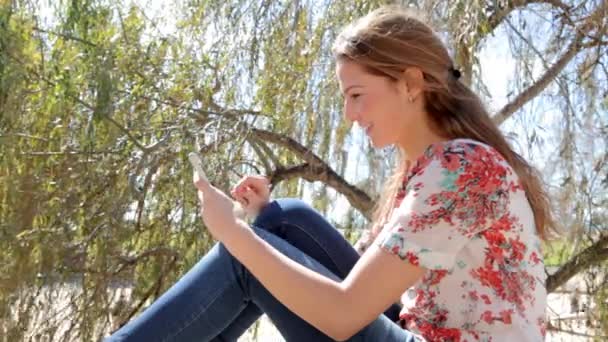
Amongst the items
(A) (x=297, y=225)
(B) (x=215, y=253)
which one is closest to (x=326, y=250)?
(A) (x=297, y=225)

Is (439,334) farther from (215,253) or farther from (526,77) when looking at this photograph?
(526,77)

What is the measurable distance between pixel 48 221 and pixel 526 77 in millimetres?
1639

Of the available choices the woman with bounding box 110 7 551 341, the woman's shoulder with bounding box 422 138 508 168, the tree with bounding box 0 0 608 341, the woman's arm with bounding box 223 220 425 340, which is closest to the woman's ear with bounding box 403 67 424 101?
the woman with bounding box 110 7 551 341

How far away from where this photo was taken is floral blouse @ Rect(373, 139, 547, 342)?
121 cm

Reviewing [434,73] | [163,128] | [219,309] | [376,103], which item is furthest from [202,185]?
[163,128]

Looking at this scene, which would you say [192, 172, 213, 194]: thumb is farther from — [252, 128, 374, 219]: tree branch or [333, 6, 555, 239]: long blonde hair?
[252, 128, 374, 219]: tree branch

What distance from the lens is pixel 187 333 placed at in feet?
4.31

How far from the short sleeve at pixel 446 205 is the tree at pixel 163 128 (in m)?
1.61

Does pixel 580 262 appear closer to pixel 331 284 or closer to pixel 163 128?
pixel 163 128

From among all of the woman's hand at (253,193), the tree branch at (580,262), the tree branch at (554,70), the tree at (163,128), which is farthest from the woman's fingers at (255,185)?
the tree branch at (580,262)

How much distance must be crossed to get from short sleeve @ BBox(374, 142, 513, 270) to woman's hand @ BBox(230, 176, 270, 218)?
375mm

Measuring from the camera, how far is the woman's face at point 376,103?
1354 millimetres

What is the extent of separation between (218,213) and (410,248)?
28 cm

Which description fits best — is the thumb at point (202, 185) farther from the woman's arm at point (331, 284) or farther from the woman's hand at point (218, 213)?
the woman's arm at point (331, 284)
